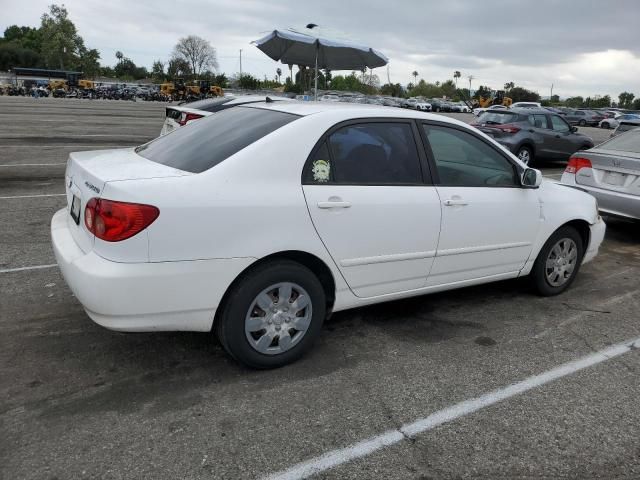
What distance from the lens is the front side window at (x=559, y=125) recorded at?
1401cm

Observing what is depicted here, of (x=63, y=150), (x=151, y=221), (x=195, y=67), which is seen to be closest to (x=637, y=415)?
(x=151, y=221)

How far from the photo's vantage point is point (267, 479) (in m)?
2.45

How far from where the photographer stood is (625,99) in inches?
4129

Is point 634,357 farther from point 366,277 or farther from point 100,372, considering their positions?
point 100,372

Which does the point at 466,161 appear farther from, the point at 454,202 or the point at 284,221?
the point at 284,221

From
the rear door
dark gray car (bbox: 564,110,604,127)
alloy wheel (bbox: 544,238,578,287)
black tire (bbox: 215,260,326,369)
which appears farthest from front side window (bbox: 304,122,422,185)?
dark gray car (bbox: 564,110,604,127)

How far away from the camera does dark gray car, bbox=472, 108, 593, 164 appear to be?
521 inches

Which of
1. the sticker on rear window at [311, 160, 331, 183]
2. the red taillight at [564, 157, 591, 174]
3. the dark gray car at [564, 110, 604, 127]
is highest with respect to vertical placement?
the sticker on rear window at [311, 160, 331, 183]

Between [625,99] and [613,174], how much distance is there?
115 meters

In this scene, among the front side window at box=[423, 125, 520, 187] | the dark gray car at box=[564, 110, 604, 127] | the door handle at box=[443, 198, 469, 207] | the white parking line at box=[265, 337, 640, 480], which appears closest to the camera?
the white parking line at box=[265, 337, 640, 480]

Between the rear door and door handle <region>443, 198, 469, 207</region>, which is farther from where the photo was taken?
door handle <region>443, 198, 469, 207</region>

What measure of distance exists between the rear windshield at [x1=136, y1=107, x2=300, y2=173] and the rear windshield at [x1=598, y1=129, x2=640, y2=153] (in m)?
5.33

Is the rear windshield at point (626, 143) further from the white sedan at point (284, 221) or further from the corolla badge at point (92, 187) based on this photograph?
the corolla badge at point (92, 187)

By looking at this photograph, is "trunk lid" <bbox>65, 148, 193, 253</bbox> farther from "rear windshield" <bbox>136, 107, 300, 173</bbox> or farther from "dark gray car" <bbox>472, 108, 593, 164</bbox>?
"dark gray car" <bbox>472, 108, 593, 164</bbox>
